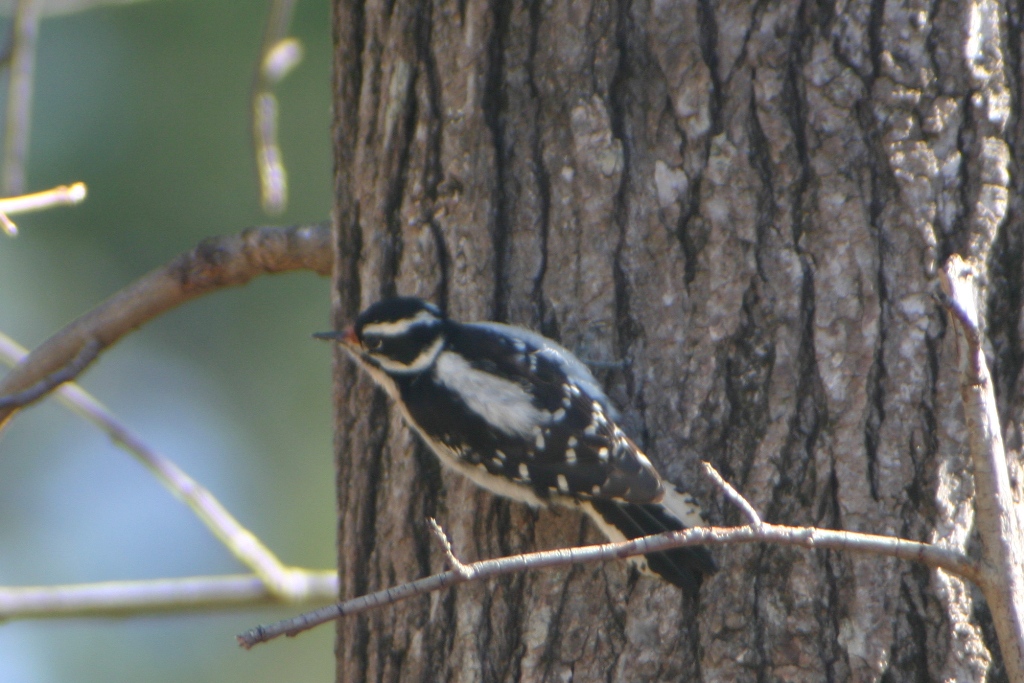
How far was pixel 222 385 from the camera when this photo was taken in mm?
8664

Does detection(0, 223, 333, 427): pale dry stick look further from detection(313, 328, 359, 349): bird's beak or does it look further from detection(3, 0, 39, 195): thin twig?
detection(3, 0, 39, 195): thin twig

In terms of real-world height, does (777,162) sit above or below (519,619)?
above

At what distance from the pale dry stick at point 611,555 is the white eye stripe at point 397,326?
46.7 inches

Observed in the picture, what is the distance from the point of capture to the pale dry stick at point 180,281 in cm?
293

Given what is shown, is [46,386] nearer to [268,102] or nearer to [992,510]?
[268,102]

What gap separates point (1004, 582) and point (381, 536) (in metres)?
1.45

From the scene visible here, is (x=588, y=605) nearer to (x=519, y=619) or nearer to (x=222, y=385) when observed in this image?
(x=519, y=619)

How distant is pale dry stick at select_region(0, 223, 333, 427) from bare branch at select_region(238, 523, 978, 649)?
5.32ft

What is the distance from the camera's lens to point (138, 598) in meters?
3.62

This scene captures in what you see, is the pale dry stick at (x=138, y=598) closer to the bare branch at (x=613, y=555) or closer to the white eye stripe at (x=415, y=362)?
the white eye stripe at (x=415, y=362)

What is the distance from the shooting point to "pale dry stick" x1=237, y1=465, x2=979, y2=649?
1428mm

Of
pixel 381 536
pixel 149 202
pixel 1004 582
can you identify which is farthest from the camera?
pixel 149 202

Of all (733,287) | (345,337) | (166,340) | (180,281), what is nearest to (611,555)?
(733,287)

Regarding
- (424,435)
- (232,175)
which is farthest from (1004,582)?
(232,175)
